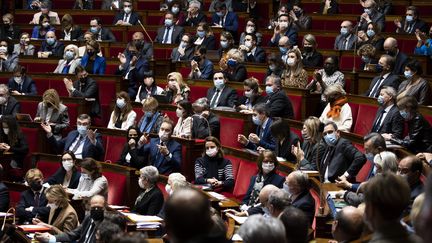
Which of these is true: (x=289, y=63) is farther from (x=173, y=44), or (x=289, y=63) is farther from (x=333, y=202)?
(x=333, y=202)

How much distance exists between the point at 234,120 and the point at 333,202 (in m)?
2.17

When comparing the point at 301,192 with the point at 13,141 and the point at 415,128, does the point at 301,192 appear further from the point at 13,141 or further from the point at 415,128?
the point at 13,141

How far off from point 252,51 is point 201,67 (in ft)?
1.65

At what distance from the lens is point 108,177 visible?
5457 mm

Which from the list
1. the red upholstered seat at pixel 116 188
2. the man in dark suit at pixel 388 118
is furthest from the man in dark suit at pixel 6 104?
the man in dark suit at pixel 388 118

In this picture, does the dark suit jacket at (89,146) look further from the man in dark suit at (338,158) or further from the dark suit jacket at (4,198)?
the man in dark suit at (338,158)

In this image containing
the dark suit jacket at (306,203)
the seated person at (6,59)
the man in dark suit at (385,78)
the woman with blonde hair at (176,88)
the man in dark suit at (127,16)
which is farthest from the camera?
the man in dark suit at (127,16)

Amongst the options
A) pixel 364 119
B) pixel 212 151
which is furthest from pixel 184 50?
pixel 212 151

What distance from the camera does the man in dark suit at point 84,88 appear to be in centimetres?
695

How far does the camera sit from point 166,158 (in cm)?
554

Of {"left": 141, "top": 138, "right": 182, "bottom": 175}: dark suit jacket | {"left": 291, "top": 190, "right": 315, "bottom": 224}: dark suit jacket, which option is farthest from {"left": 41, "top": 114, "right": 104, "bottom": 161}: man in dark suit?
{"left": 291, "top": 190, "right": 315, "bottom": 224}: dark suit jacket

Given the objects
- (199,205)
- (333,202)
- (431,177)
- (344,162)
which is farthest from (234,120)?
(431,177)

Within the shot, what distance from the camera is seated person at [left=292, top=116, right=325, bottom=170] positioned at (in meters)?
4.83

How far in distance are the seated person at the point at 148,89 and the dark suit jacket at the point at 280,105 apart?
3.82ft
